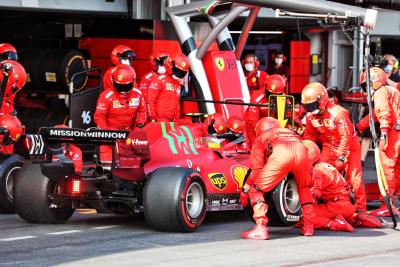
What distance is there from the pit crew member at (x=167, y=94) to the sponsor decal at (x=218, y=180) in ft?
11.7

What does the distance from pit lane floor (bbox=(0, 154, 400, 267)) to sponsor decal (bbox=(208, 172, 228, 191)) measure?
18.4 inches

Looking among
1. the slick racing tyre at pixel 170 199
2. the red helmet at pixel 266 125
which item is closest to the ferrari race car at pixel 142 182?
the slick racing tyre at pixel 170 199

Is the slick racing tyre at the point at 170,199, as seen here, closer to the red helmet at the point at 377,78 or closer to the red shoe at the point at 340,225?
the red shoe at the point at 340,225

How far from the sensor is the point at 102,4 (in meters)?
21.5

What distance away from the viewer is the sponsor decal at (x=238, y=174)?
43.1 feet

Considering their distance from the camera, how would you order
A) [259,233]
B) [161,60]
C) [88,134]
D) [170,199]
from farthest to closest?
[161,60] < [88,134] < [170,199] < [259,233]

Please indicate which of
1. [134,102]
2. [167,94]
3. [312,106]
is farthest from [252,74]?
[312,106]

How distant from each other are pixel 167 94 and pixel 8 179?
3309 mm

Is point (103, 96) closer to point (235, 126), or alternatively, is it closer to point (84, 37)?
point (235, 126)

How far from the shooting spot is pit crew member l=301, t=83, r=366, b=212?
13.3m

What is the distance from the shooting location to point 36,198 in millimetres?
12516

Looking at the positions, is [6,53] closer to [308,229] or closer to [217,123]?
[217,123]

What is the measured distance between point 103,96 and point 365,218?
402 cm

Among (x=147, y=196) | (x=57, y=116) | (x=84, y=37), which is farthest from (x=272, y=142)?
(x=84, y=37)
